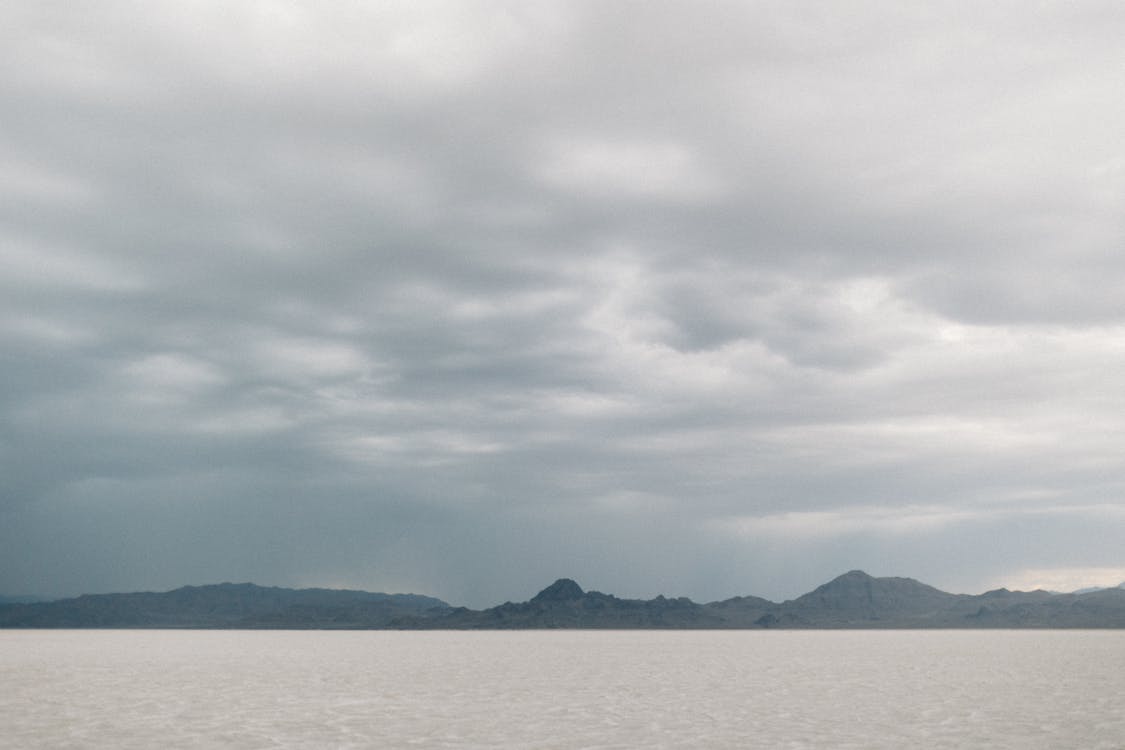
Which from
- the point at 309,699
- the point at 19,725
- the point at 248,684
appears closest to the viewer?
the point at 19,725

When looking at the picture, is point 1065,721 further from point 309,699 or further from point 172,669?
point 172,669

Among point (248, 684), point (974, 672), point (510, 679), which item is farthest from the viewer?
point (974, 672)

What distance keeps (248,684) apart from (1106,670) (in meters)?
110

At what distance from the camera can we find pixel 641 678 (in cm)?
11381

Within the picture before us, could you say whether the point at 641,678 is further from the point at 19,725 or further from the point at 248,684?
the point at 19,725

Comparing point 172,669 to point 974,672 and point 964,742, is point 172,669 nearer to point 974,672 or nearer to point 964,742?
point 974,672

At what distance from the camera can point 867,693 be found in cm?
8725

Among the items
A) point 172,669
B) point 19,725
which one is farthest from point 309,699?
point 172,669

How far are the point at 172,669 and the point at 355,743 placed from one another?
102 meters

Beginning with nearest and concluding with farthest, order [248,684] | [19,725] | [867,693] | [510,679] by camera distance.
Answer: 1. [19,725]
2. [867,693]
3. [248,684]
4. [510,679]

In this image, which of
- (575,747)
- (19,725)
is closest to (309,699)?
(19,725)

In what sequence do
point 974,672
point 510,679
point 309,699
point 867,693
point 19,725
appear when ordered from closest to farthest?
point 19,725 → point 309,699 → point 867,693 → point 510,679 → point 974,672

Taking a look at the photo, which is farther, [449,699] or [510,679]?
[510,679]

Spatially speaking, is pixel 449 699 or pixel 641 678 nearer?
pixel 449 699
